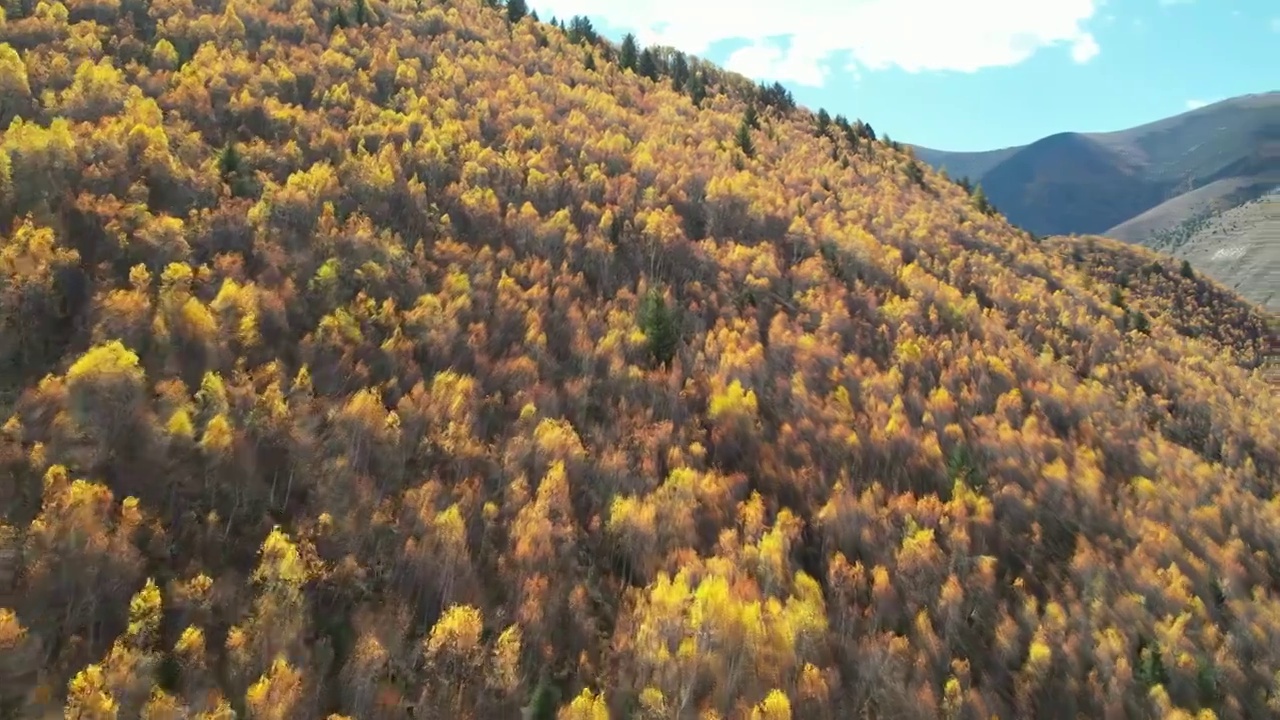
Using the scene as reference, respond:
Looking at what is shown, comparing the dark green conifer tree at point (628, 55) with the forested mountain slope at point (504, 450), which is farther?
the dark green conifer tree at point (628, 55)

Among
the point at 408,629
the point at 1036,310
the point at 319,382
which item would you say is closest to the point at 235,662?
the point at 408,629

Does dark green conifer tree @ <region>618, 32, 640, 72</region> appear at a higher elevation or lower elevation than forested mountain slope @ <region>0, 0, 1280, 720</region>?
higher

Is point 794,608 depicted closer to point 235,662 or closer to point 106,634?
point 235,662

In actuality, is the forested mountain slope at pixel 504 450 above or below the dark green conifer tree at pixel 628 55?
below

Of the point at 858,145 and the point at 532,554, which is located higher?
the point at 858,145

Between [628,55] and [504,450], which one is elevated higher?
[628,55]

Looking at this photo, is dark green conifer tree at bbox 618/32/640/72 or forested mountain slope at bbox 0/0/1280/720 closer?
forested mountain slope at bbox 0/0/1280/720

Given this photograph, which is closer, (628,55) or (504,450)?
(504,450)

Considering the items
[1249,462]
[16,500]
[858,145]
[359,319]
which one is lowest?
[1249,462]
